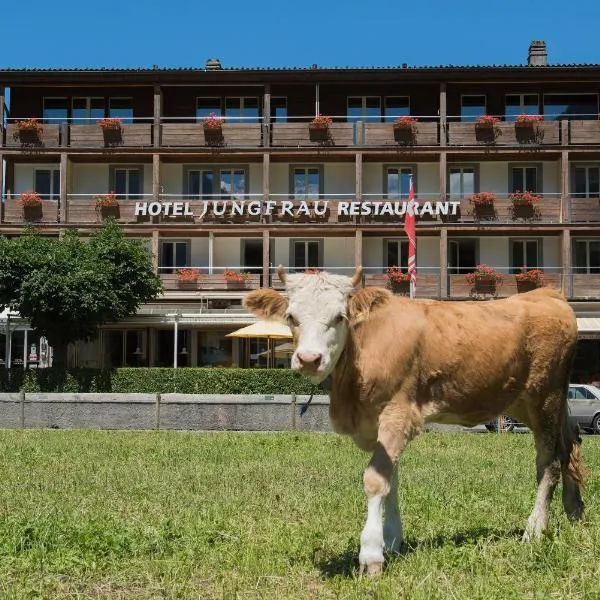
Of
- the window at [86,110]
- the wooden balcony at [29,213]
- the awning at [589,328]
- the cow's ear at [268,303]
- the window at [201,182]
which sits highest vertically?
the window at [86,110]

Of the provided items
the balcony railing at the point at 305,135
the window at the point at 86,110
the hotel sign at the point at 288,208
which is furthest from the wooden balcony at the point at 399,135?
the window at the point at 86,110

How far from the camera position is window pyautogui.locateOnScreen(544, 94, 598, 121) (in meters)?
39.1

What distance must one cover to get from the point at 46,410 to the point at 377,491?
15.7m

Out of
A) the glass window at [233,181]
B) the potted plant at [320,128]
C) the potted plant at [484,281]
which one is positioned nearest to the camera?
the potted plant at [484,281]

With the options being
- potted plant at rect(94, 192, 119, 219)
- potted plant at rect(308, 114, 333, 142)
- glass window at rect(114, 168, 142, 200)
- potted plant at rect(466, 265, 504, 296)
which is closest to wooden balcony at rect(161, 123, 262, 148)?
potted plant at rect(308, 114, 333, 142)

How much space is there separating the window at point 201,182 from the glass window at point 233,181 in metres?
0.45

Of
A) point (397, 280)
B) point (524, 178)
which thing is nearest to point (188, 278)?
point (397, 280)

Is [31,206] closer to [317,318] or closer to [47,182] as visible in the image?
[47,182]

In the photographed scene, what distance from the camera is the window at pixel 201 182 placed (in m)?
39.4

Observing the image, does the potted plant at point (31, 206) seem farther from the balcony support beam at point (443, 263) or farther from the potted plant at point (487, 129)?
the potted plant at point (487, 129)

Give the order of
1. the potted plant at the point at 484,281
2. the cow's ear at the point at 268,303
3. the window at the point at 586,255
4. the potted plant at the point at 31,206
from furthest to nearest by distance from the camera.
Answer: the window at the point at 586,255 < the potted plant at the point at 31,206 < the potted plant at the point at 484,281 < the cow's ear at the point at 268,303

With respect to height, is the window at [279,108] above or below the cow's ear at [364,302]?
above

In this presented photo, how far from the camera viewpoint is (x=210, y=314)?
33.9 metres

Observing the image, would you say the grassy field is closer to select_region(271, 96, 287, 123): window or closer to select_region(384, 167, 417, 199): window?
select_region(384, 167, 417, 199): window
